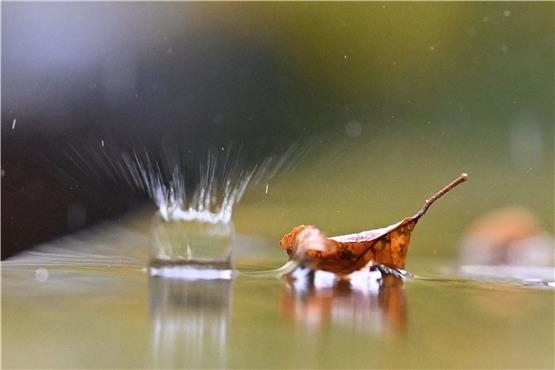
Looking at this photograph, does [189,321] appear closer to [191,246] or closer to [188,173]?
[191,246]

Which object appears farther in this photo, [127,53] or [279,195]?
[127,53]

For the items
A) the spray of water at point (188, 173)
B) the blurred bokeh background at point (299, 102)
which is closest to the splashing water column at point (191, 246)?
the spray of water at point (188, 173)

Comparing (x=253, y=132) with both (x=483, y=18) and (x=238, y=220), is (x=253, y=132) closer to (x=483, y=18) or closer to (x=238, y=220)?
(x=238, y=220)

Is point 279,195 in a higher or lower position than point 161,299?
higher

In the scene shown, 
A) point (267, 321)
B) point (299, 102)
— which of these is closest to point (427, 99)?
point (299, 102)

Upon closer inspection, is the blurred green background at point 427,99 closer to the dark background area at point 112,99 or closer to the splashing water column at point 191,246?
the dark background area at point 112,99

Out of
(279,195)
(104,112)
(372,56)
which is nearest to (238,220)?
(279,195)
